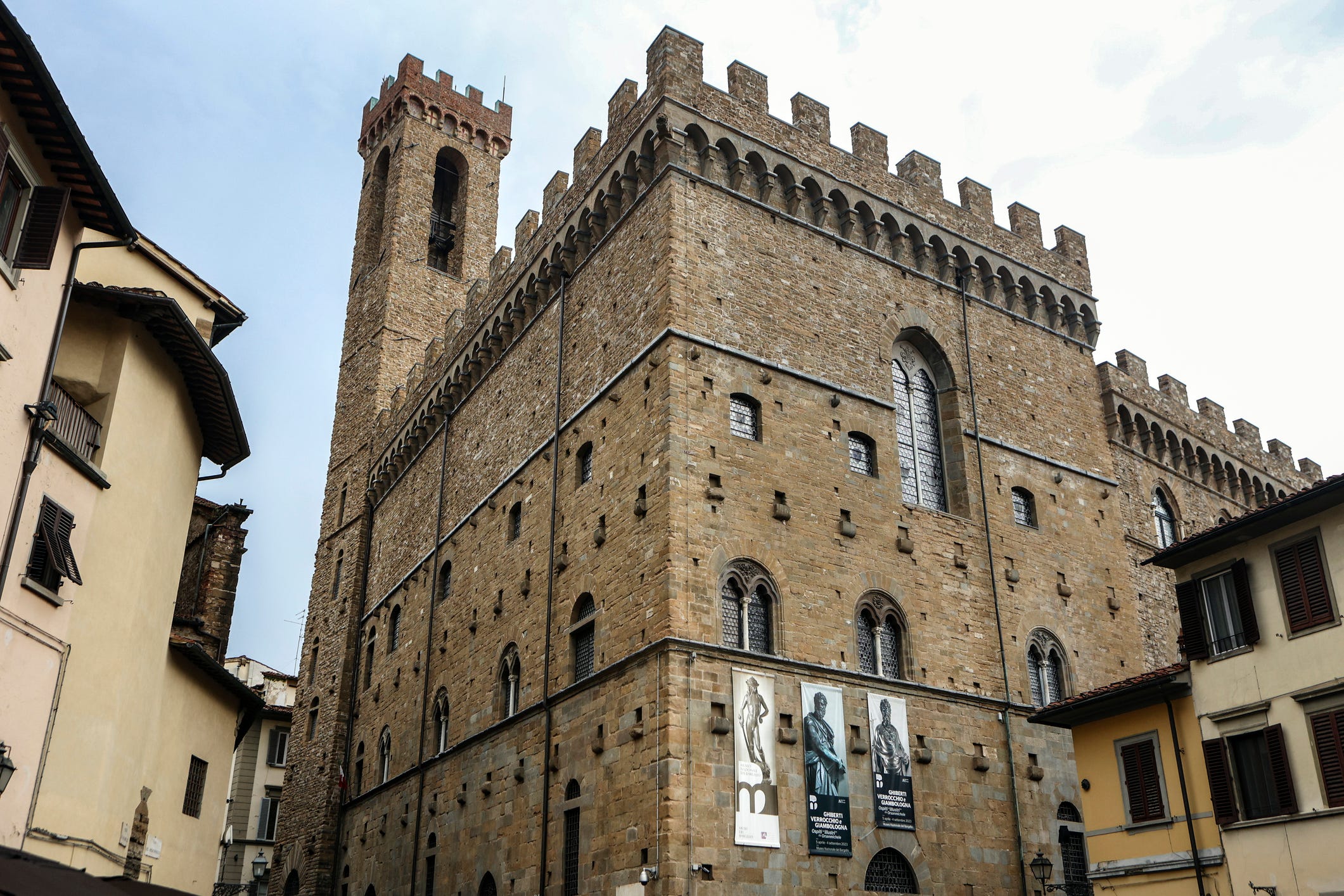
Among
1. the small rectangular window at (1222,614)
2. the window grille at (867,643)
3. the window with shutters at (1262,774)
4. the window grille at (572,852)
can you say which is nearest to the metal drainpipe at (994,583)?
the window grille at (867,643)

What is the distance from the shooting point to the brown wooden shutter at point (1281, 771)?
13484 millimetres

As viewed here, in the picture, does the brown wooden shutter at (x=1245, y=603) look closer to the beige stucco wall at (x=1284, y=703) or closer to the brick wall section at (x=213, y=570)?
the beige stucco wall at (x=1284, y=703)

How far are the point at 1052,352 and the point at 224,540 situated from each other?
17004mm

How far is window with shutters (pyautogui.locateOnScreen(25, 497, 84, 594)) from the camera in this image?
12.6 metres

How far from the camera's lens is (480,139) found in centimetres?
4153

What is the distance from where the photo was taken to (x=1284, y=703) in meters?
13.9

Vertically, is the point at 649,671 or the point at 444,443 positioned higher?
the point at 444,443

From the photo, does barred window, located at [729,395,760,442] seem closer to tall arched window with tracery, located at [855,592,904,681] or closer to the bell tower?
tall arched window with tracery, located at [855,592,904,681]

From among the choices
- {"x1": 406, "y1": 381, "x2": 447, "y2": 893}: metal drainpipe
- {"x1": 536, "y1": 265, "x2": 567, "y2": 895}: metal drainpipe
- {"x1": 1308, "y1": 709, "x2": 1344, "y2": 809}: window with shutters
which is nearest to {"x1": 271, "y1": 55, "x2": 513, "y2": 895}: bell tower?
{"x1": 406, "y1": 381, "x2": 447, "y2": 893}: metal drainpipe

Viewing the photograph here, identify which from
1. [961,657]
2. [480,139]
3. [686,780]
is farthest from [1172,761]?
[480,139]

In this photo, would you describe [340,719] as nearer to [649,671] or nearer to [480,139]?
[649,671]

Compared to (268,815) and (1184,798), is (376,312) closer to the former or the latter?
(268,815)

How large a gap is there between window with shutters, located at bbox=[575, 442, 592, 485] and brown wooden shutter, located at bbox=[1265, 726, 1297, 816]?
11349 mm

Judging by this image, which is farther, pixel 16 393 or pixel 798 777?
pixel 798 777
